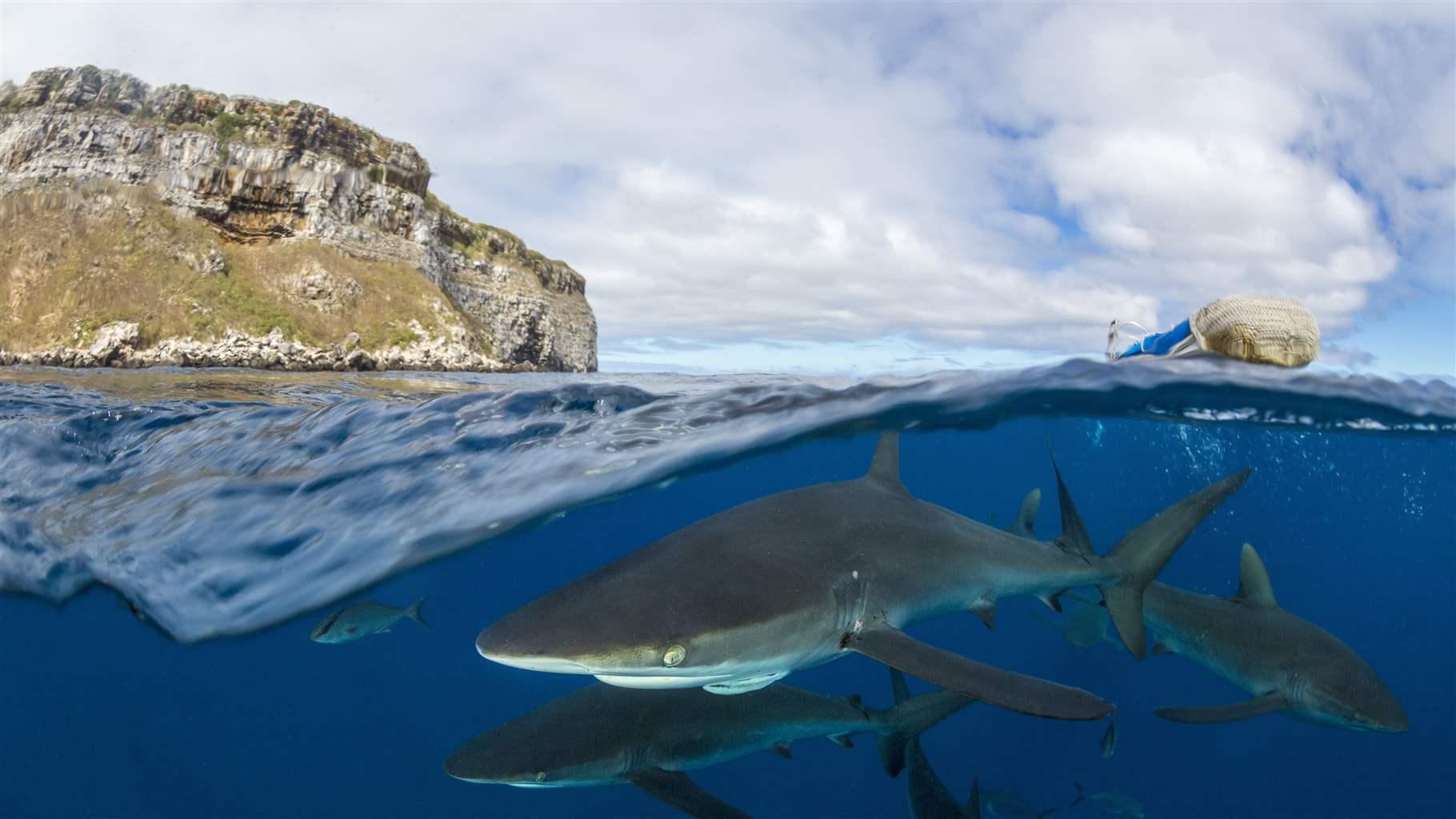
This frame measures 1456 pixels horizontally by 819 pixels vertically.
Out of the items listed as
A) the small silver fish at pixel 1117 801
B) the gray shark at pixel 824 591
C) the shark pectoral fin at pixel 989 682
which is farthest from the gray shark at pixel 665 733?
the small silver fish at pixel 1117 801

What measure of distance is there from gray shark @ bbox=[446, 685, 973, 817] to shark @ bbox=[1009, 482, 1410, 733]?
1728 mm

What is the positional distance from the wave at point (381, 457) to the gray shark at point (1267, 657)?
3.20m

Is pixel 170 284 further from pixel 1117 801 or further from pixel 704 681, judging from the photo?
pixel 704 681

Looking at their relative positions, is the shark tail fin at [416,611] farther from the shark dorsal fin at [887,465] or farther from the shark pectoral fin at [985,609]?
the shark pectoral fin at [985,609]

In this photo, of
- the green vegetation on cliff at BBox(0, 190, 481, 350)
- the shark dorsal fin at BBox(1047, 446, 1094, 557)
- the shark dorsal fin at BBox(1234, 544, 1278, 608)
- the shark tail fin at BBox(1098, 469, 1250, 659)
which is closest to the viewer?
the shark tail fin at BBox(1098, 469, 1250, 659)

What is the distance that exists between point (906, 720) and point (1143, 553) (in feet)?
6.11

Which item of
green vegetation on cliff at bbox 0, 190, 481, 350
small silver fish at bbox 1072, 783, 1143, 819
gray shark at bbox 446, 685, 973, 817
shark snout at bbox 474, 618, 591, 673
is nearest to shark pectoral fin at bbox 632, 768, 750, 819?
gray shark at bbox 446, 685, 973, 817

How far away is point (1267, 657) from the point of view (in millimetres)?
5855

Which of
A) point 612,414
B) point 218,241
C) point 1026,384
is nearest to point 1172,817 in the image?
point 1026,384

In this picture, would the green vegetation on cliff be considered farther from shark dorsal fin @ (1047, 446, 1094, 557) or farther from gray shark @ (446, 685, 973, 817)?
shark dorsal fin @ (1047, 446, 1094, 557)

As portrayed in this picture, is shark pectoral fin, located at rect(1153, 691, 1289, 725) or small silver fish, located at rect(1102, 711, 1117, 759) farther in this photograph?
small silver fish, located at rect(1102, 711, 1117, 759)

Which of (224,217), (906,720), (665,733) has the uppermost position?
(224,217)

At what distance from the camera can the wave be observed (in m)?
7.19

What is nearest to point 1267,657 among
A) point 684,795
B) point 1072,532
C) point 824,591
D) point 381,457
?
point 1072,532
